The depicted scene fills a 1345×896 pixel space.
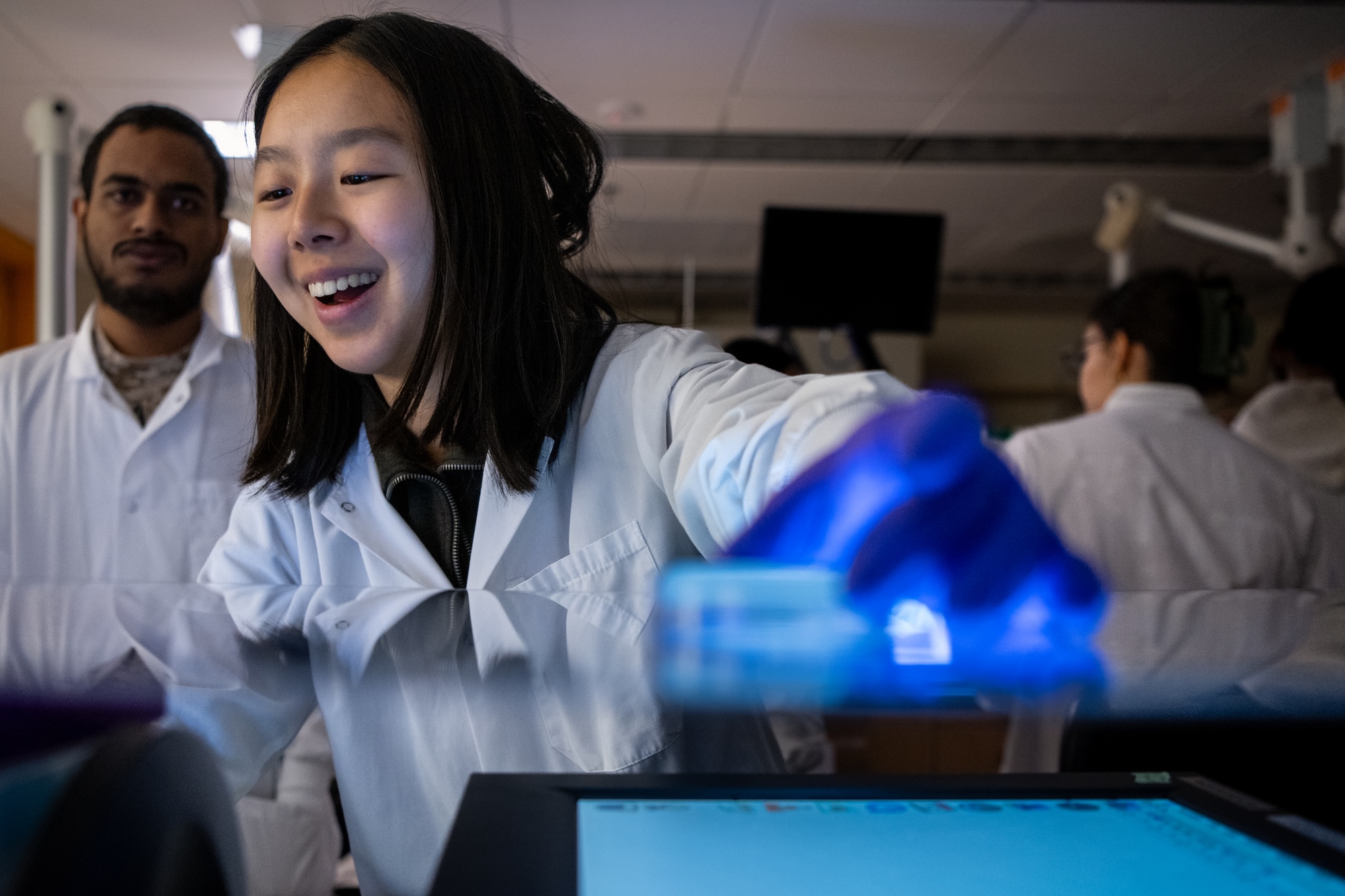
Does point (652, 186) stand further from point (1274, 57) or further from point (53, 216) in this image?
point (53, 216)

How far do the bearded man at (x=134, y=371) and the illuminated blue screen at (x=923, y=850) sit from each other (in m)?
0.76

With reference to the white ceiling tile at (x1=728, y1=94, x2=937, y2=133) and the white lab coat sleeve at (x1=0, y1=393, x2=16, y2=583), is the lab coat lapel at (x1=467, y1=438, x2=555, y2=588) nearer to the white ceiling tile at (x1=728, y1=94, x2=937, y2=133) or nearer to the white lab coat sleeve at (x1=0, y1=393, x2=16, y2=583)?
the white lab coat sleeve at (x1=0, y1=393, x2=16, y2=583)

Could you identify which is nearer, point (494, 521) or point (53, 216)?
point (494, 521)

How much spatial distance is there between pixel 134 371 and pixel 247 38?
200 cm

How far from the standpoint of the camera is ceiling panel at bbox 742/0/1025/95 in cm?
289

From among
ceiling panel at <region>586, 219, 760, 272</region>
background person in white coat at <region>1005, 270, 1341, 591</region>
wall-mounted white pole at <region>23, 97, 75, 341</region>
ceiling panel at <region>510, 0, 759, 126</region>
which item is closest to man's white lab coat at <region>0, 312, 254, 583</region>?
wall-mounted white pole at <region>23, 97, 75, 341</region>

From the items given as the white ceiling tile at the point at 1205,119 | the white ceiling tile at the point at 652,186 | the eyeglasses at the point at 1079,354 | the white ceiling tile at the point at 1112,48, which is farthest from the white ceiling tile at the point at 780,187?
the eyeglasses at the point at 1079,354

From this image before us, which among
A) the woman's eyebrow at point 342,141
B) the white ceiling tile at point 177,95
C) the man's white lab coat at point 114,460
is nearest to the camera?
the woman's eyebrow at point 342,141

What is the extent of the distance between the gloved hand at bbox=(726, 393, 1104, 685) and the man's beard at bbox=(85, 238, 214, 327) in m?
1.15

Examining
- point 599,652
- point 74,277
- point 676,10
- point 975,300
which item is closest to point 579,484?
point 599,652

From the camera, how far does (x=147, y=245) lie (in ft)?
3.95

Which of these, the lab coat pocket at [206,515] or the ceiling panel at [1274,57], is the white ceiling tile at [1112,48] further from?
the lab coat pocket at [206,515]

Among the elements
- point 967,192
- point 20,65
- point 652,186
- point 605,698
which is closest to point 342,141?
point 605,698

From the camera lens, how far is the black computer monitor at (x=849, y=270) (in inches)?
94.2
